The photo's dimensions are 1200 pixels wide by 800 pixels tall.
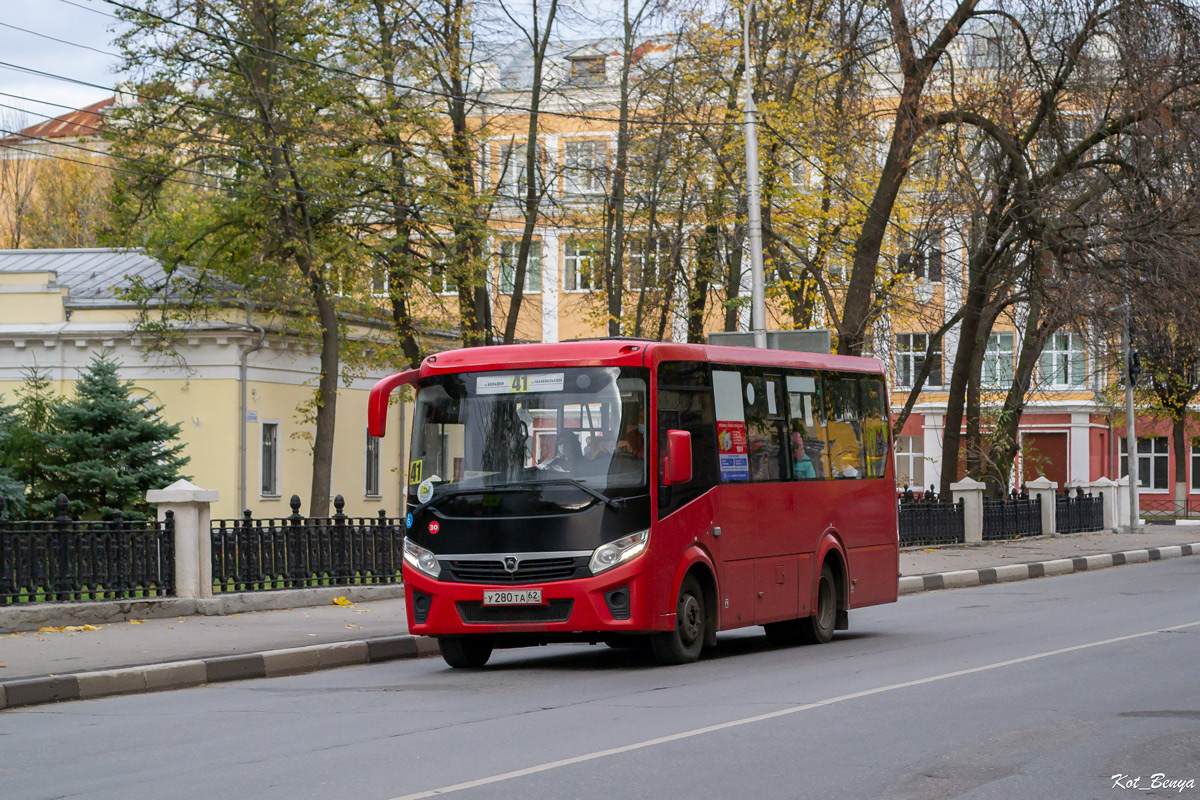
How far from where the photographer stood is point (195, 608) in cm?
1700

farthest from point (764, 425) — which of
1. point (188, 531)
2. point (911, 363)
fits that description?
point (911, 363)

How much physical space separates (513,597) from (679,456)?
1.84 meters

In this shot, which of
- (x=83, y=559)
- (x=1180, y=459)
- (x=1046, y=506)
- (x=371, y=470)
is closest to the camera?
(x=83, y=559)

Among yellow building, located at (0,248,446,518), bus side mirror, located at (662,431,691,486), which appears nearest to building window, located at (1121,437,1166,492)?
yellow building, located at (0,248,446,518)

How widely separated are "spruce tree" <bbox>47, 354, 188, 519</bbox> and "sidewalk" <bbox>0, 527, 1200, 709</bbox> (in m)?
6.39

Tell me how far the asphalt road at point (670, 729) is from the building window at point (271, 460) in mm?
22715

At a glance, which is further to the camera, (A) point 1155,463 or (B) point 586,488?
(A) point 1155,463

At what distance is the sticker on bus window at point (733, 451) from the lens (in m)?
13.8

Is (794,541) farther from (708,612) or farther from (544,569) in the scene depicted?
(544,569)

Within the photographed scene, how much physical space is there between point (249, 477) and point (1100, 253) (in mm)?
19804

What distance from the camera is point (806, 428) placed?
15.2 meters

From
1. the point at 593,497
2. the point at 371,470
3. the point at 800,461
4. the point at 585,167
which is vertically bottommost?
the point at 371,470

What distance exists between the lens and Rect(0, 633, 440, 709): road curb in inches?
451

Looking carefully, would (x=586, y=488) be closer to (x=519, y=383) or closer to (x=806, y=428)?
(x=519, y=383)
